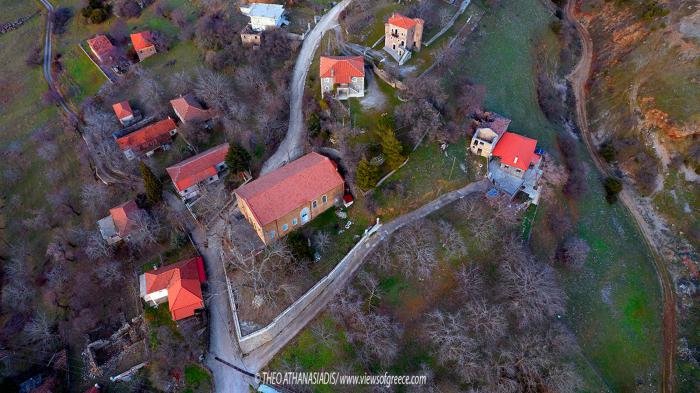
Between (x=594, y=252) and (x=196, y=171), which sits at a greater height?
(x=196, y=171)

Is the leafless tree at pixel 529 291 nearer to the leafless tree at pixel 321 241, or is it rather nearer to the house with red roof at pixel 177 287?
the leafless tree at pixel 321 241

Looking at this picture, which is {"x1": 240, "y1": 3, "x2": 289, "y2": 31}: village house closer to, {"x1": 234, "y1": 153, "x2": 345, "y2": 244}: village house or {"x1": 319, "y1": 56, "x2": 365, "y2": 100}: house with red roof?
{"x1": 319, "y1": 56, "x2": 365, "y2": 100}: house with red roof

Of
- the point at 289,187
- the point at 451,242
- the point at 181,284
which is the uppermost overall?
the point at 289,187

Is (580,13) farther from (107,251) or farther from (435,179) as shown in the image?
(107,251)

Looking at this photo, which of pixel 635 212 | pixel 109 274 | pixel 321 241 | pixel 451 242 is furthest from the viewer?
pixel 635 212

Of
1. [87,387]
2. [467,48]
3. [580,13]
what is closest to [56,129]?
[87,387]

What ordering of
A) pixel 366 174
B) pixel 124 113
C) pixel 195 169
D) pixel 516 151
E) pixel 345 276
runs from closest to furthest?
pixel 345 276 → pixel 366 174 → pixel 516 151 → pixel 195 169 → pixel 124 113

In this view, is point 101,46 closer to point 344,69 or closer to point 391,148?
point 344,69

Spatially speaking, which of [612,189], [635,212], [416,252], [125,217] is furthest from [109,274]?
[635,212]
